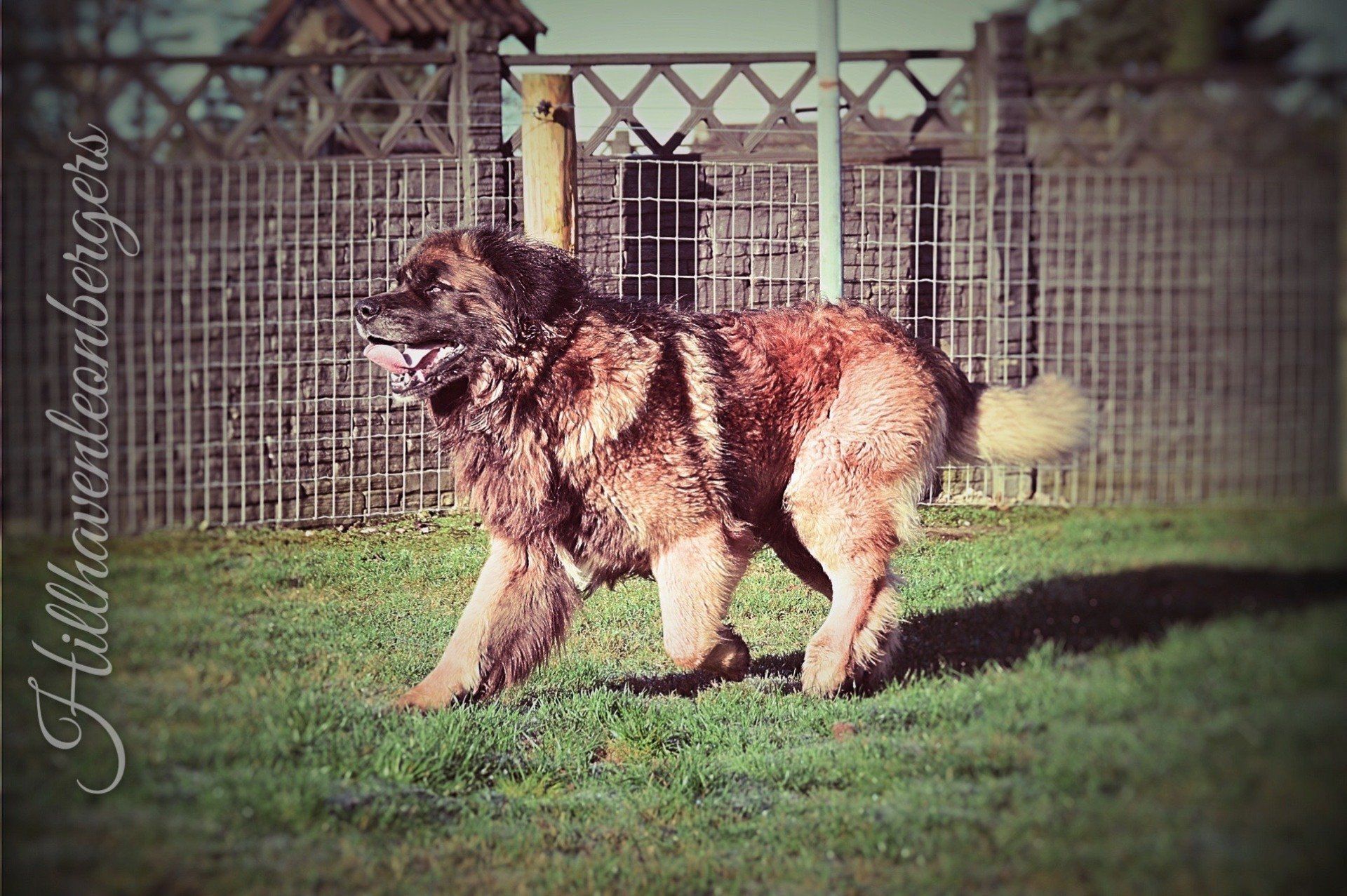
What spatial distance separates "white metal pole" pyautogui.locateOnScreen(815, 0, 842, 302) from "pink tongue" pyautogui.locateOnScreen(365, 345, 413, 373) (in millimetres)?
1607

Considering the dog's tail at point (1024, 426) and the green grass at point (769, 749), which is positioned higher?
the dog's tail at point (1024, 426)

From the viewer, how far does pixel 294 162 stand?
5.40 metres

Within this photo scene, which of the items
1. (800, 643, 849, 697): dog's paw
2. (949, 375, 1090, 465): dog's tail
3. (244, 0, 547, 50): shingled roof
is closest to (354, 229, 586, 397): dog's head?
(244, 0, 547, 50): shingled roof

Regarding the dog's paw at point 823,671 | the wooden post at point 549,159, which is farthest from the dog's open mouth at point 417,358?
the dog's paw at point 823,671

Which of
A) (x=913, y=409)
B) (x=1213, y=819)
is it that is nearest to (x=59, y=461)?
(x=913, y=409)

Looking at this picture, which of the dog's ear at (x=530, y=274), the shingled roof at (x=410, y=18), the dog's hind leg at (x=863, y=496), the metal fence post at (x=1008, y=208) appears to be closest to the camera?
the metal fence post at (x=1008, y=208)

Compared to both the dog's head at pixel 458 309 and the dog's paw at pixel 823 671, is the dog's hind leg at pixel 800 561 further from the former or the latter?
the dog's head at pixel 458 309

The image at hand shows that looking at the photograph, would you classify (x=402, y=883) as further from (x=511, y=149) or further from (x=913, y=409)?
(x=511, y=149)

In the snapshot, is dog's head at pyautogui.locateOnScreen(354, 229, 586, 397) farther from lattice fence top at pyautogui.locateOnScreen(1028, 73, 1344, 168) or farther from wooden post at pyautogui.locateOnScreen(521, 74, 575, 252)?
lattice fence top at pyautogui.locateOnScreen(1028, 73, 1344, 168)

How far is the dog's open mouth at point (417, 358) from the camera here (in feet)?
10.8

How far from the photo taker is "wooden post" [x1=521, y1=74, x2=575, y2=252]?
4285 millimetres

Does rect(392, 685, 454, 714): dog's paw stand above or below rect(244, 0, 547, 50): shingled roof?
below

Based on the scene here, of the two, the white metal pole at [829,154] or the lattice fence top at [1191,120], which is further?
the white metal pole at [829,154]

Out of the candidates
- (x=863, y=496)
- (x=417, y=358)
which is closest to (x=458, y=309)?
(x=417, y=358)
